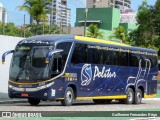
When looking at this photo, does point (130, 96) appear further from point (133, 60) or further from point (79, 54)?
point (79, 54)

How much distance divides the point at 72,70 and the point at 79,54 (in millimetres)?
977

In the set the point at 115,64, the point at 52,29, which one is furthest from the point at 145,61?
the point at 52,29

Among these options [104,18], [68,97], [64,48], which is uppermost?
[104,18]

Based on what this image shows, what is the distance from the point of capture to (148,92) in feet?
94.8

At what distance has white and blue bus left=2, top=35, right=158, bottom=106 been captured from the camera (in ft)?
69.8

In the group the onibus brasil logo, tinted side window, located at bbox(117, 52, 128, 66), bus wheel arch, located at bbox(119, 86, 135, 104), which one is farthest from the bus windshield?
bus wheel arch, located at bbox(119, 86, 135, 104)

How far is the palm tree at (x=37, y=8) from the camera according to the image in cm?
5406

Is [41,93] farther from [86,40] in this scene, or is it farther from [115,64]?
[115,64]

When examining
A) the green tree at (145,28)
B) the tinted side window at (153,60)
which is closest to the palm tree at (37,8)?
the green tree at (145,28)

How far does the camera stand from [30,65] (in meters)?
21.4

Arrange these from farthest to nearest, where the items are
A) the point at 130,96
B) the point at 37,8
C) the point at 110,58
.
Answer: the point at 37,8, the point at 130,96, the point at 110,58

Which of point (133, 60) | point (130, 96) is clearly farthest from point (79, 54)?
point (130, 96)

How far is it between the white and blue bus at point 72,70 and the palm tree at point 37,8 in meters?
27.6

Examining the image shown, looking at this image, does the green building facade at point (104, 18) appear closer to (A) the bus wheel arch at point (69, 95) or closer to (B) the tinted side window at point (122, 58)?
(B) the tinted side window at point (122, 58)
